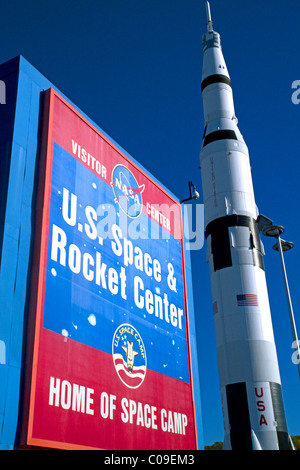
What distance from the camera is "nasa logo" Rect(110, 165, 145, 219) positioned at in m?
22.3

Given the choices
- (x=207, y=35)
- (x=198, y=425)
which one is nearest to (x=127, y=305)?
(x=198, y=425)

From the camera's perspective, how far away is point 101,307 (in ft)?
62.0

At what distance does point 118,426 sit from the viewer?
1777cm

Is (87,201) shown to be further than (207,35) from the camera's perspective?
No

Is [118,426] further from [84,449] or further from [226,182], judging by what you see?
[226,182]

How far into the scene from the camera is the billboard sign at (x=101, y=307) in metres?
15.9

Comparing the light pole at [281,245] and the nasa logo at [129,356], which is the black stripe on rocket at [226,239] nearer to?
the light pole at [281,245]

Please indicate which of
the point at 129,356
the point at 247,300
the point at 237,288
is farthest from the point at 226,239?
the point at 129,356

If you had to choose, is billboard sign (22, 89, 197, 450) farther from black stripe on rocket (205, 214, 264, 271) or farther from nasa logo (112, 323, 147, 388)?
black stripe on rocket (205, 214, 264, 271)

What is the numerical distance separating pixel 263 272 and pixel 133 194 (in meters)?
7.14

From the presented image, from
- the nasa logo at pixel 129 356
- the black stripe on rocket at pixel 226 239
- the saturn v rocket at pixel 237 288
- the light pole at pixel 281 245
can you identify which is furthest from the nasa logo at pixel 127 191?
the light pole at pixel 281 245

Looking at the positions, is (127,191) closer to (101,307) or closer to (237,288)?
(101,307)

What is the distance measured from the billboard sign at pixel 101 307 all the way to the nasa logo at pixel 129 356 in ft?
0.13
